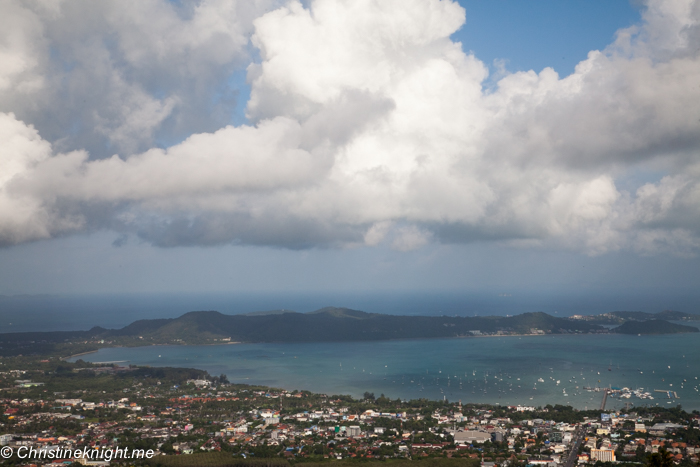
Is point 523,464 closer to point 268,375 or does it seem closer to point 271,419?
point 271,419

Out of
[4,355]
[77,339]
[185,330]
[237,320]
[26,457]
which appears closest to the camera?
[26,457]

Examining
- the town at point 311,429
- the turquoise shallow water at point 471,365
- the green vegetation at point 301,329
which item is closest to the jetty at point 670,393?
the turquoise shallow water at point 471,365

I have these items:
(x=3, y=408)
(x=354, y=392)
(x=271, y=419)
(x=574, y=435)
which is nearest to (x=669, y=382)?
(x=574, y=435)

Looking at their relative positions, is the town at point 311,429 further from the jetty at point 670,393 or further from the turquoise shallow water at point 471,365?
the jetty at point 670,393

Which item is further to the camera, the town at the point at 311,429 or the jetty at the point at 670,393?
the jetty at the point at 670,393

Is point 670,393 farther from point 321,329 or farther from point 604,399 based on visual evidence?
point 321,329

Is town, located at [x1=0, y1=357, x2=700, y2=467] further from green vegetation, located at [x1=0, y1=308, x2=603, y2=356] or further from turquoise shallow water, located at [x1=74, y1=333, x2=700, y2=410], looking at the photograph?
green vegetation, located at [x1=0, y1=308, x2=603, y2=356]

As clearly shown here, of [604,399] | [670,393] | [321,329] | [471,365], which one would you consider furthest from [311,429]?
[321,329]

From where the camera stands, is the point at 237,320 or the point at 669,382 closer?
the point at 669,382
